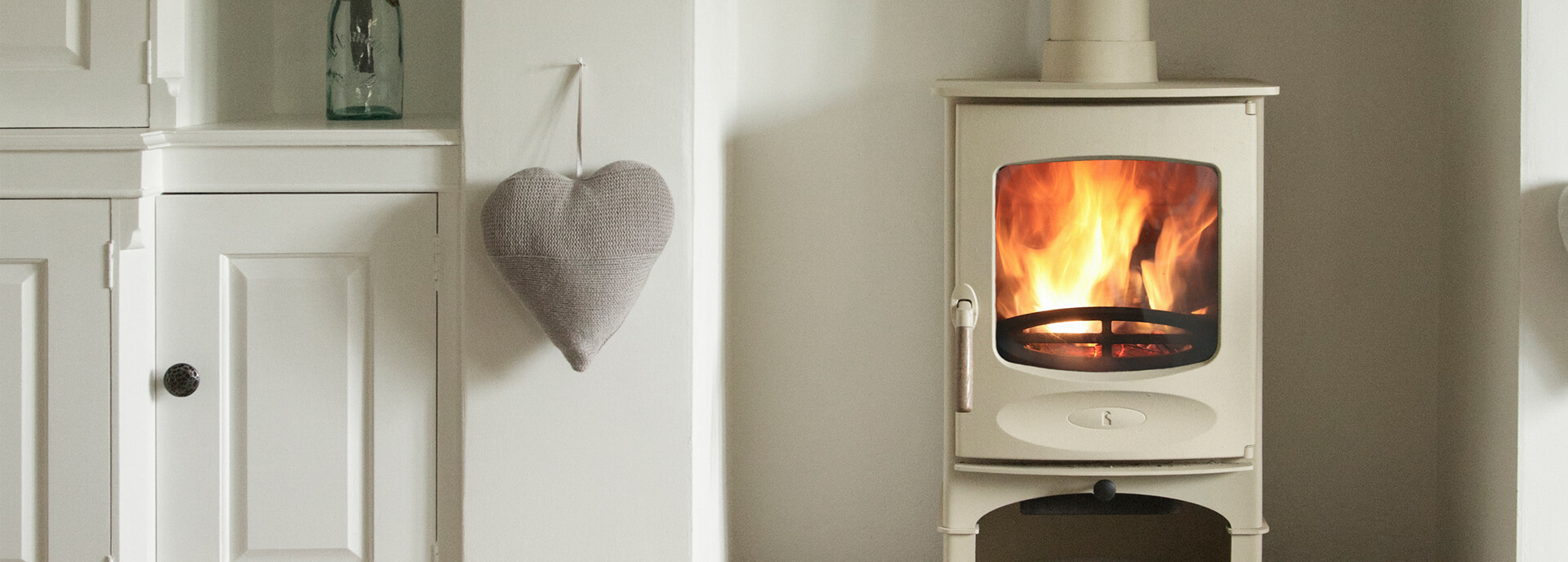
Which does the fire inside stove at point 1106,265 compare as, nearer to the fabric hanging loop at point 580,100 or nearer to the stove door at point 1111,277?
the stove door at point 1111,277

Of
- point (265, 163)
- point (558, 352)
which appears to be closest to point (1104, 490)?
point (558, 352)

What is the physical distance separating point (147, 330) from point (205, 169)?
0.79ft

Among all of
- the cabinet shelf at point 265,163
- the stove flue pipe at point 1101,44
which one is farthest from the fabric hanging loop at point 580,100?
the stove flue pipe at point 1101,44

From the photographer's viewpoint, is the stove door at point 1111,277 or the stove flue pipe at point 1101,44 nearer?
the stove door at point 1111,277

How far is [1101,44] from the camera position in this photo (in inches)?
73.9

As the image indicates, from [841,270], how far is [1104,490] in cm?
62

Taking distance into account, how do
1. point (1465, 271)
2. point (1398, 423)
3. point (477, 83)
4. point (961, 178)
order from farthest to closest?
1. point (1398, 423)
2. point (1465, 271)
3. point (961, 178)
4. point (477, 83)

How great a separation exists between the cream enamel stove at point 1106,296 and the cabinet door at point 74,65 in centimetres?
112

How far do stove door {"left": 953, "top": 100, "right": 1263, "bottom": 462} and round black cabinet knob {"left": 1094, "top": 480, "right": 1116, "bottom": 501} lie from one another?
41 mm

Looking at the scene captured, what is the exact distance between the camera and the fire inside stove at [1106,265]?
1769 mm

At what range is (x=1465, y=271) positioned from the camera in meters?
1.96

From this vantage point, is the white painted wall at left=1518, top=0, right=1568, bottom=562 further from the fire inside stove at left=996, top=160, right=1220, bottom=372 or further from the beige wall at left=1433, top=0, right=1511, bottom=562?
the fire inside stove at left=996, top=160, right=1220, bottom=372

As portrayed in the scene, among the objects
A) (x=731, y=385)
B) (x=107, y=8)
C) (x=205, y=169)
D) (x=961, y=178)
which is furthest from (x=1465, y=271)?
(x=107, y=8)

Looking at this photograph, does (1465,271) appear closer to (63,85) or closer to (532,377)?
(532,377)
